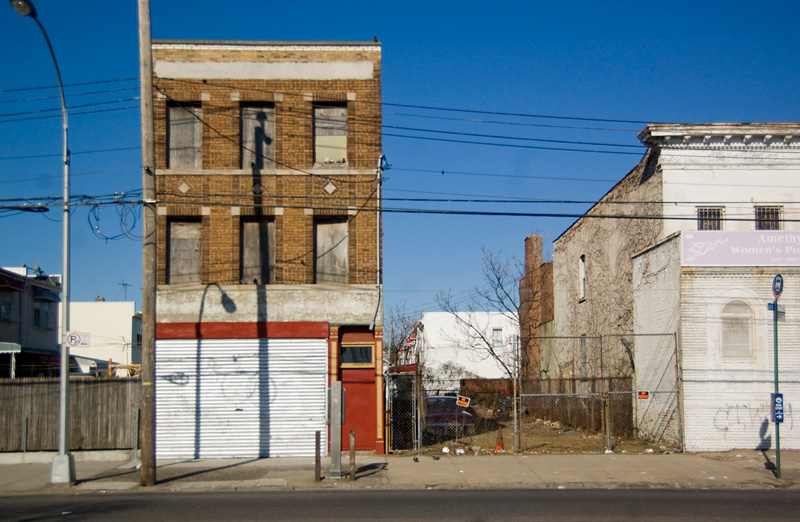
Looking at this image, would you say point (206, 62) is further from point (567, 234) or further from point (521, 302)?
point (521, 302)

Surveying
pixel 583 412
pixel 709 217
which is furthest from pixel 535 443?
pixel 709 217

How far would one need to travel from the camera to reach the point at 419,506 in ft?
39.4

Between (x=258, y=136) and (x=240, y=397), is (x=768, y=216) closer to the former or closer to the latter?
(x=258, y=136)

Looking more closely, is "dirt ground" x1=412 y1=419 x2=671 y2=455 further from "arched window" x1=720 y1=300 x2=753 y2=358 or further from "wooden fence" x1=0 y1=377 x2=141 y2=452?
"wooden fence" x1=0 y1=377 x2=141 y2=452

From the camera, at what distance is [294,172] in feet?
62.7

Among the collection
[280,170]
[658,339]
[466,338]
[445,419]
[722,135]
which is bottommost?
[445,419]

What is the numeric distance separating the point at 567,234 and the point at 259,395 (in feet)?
58.8

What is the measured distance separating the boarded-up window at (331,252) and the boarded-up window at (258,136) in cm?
223

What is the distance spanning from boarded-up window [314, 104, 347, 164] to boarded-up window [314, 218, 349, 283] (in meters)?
1.72

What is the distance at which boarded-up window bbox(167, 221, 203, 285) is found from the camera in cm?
1930

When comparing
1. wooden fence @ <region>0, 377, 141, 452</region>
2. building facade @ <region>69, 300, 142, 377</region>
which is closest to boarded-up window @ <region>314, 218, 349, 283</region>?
wooden fence @ <region>0, 377, 141, 452</region>

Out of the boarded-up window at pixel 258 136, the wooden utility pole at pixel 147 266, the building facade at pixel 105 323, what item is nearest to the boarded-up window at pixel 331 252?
the boarded-up window at pixel 258 136

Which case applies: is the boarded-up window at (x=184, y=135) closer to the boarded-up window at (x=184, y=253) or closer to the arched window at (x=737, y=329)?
the boarded-up window at (x=184, y=253)

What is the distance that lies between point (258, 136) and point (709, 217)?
43.2 feet
